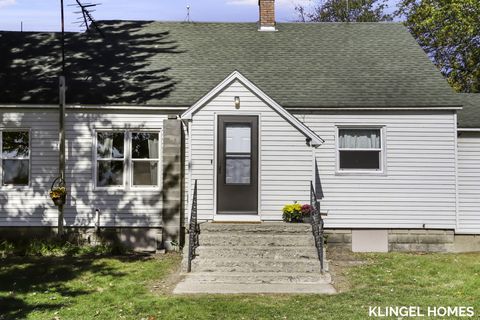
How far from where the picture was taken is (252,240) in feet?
34.2

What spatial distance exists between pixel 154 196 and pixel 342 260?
5387 millimetres

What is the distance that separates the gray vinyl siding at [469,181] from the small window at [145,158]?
29.0ft

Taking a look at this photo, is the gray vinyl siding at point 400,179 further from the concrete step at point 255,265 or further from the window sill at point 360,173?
the concrete step at point 255,265

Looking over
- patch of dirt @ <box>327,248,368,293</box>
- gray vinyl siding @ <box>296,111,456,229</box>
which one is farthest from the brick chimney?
patch of dirt @ <box>327,248,368,293</box>

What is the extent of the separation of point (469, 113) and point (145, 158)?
998 centimetres

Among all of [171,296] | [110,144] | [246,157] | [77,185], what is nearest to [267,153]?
[246,157]

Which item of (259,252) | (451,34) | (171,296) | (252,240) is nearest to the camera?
(171,296)

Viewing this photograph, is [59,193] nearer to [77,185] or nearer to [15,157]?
[77,185]

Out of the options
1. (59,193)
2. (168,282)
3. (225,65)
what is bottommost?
(168,282)

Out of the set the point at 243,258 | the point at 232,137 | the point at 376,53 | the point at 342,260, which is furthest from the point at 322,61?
the point at 243,258

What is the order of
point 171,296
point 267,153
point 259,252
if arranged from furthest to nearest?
point 267,153 → point 259,252 → point 171,296

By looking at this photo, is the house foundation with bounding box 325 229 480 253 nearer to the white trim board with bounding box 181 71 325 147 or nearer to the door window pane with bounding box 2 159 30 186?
the white trim board with bounding box 181 71 325 147

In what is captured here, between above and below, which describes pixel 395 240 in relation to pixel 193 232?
below

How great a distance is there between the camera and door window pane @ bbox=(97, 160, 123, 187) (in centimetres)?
1308
